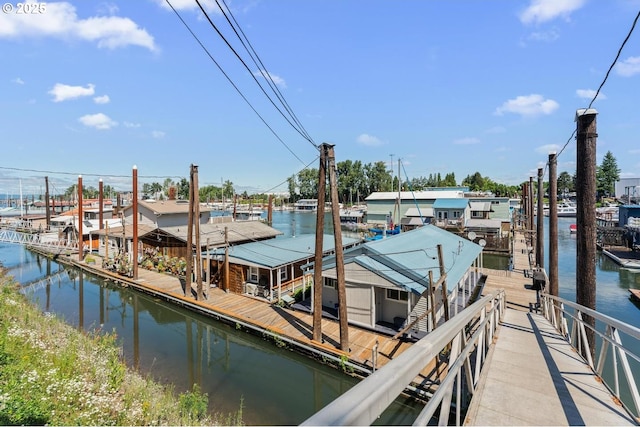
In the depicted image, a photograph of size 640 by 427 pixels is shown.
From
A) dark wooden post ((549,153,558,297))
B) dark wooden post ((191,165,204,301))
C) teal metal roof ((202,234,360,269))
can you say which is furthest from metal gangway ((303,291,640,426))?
dark wooden post ((191,165,204,301))

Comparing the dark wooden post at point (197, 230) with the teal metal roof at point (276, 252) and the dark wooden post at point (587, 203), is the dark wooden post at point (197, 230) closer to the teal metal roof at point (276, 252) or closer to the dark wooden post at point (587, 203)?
the teal metal roof at point (276, 252)

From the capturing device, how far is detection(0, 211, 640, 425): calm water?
33.5 feet

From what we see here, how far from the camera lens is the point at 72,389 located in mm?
6613

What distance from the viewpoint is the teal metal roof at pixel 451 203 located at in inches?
1731

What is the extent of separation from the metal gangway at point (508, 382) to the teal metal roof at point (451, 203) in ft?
130

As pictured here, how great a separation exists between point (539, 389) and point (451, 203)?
44.1 m

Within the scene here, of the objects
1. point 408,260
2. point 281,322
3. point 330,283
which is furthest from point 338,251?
point 281,322

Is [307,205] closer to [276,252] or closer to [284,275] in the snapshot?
[276,252]

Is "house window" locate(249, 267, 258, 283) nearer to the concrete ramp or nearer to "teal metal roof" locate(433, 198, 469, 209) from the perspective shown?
the concrete ramp

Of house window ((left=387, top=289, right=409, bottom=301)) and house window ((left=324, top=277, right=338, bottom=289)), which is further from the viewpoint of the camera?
house window ((left=324, top=277, right=338, bottom=289))

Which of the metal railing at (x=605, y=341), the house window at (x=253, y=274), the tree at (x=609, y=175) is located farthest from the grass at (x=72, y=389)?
the tree at (x=609, y=175)

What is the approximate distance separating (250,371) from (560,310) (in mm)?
10551

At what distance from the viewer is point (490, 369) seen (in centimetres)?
489

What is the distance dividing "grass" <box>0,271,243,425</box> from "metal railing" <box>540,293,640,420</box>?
27.7 ft
